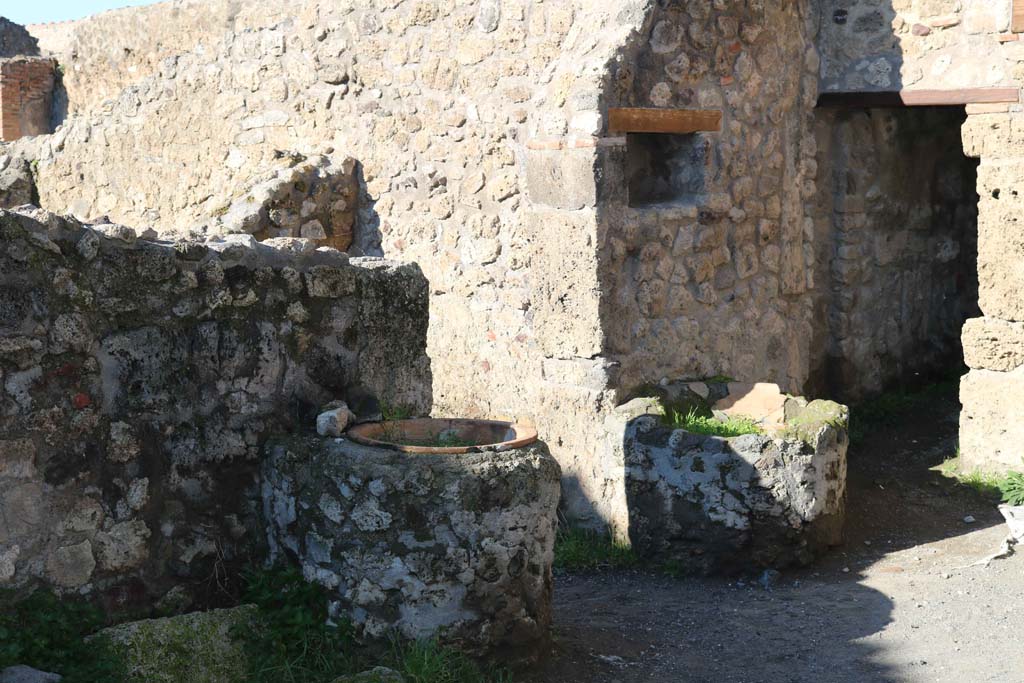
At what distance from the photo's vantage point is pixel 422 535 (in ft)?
12.8

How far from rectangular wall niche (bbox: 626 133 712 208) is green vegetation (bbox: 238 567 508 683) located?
10.6 feet

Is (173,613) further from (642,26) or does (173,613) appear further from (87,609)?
(642,26)

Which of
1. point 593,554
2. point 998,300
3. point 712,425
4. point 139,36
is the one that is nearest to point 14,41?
point 139,36

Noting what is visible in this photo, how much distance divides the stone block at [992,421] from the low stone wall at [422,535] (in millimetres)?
A: 3646

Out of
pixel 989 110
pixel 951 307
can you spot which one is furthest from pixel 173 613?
pixel 951 307

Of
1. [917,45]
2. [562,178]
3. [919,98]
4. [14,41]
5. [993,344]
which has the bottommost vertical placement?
[993,344]

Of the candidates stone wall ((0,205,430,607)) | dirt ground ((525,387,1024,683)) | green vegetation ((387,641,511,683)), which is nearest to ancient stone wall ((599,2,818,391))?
dirt ground ((525,387,1024,683))

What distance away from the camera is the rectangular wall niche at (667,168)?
6.59 meters

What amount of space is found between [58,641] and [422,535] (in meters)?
1.11

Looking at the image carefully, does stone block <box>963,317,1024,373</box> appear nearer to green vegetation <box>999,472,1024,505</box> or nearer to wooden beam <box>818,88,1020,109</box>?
green vegetation <box>999,472,1024,505</box>

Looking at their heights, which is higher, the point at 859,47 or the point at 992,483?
the point at 859,47

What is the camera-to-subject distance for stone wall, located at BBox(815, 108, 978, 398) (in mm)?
7652

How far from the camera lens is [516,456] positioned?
13.3 ft

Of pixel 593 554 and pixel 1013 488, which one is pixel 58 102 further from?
pixel 1013 488
